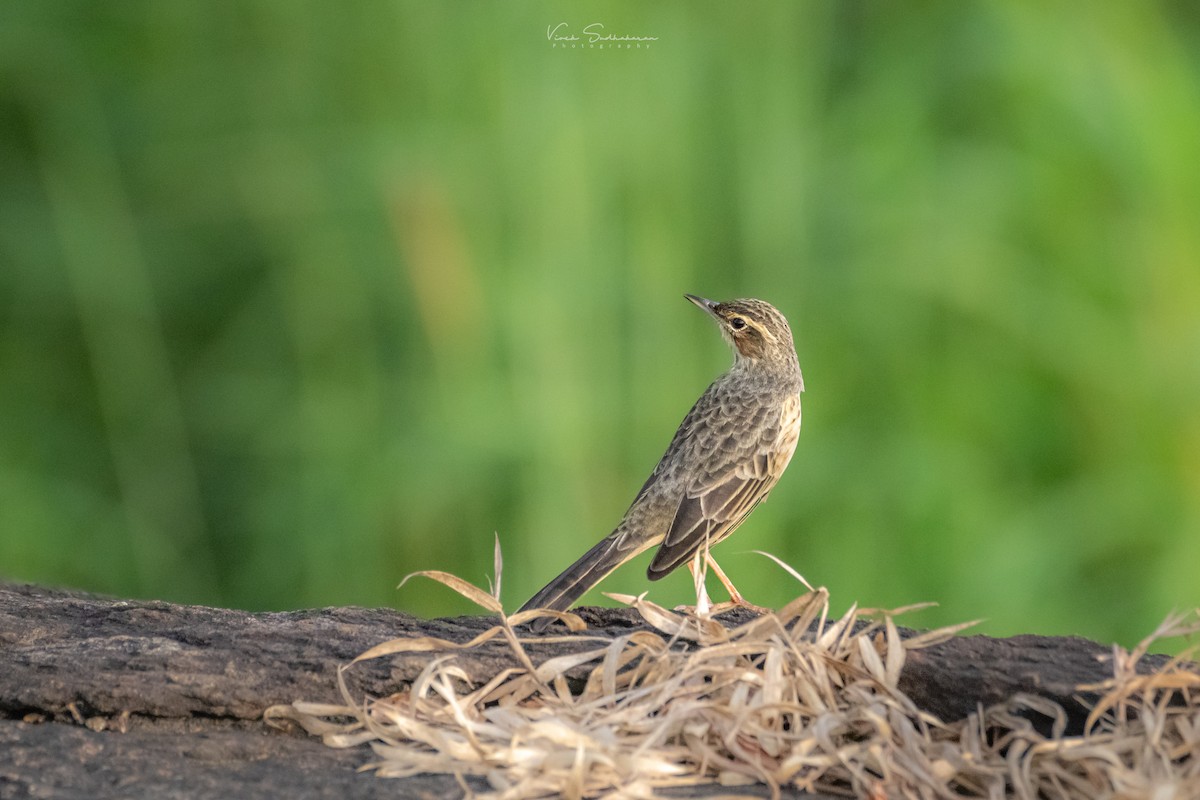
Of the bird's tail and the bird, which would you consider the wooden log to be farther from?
the bird

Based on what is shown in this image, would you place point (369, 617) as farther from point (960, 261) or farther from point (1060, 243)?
point (1060, 243)

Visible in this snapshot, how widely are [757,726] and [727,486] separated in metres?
2.08

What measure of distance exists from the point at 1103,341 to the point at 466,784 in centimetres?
418

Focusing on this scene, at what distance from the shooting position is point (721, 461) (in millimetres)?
4734

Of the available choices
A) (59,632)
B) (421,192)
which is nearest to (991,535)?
(421,192)

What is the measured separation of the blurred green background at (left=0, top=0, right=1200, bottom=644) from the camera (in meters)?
5.82

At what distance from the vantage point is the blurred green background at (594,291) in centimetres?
582

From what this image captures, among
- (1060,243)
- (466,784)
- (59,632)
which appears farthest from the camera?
(1060,243)

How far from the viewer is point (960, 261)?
5.96 m

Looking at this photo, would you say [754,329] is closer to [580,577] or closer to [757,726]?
[580,577]
